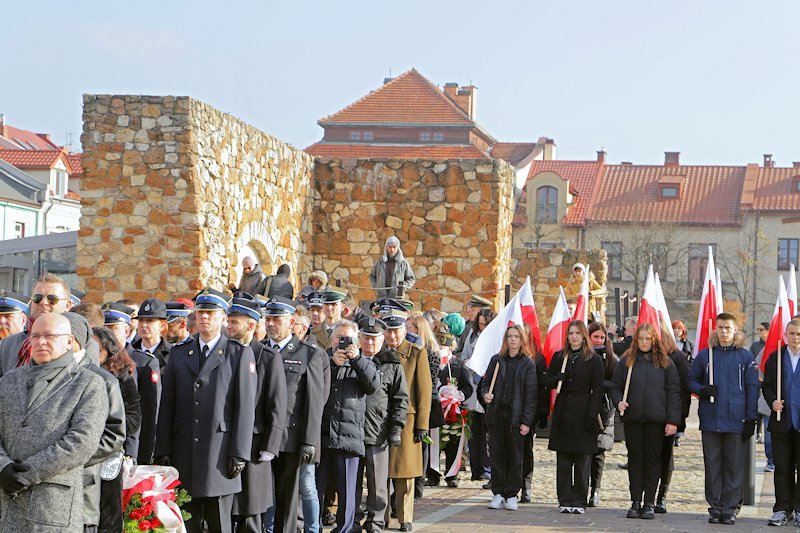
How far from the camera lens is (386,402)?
32.2 feet

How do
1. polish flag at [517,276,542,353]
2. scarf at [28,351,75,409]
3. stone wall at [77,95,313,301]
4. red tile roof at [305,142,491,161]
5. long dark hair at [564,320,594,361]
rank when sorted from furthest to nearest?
red tile roof at [305,142,491,161], stone wall at [77,95,313,301], polish flag at [517,276,542,353], long dark hair at [564,320,594,361], scarf at [28,351,75,409]

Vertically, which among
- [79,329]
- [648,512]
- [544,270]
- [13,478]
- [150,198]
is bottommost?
[648,512]

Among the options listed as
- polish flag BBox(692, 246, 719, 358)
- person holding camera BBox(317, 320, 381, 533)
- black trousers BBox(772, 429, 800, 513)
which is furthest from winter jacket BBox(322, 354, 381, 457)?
polish flag BBox(692, 246, 719, 358)

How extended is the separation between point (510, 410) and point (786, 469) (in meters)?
2.44

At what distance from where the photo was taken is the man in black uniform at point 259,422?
820 cm

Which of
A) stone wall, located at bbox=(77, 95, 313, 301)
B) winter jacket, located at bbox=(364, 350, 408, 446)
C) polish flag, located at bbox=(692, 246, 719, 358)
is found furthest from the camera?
stone wall, located at bbox=(77, 95, 313, 301)

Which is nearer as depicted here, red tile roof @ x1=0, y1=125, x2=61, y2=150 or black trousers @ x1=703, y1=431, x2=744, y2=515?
black trousers @ x1=703, y1=431, x2=744, y2=515

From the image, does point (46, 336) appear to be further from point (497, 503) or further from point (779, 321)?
point (779, 321)

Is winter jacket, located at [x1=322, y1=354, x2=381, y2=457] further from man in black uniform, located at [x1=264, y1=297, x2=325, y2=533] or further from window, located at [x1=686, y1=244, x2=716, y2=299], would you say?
window, located at [x1=686, y1=244, x2=716, y2=299]

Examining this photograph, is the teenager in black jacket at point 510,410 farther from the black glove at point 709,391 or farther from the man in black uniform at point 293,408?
the man in black uniform at point 293,408

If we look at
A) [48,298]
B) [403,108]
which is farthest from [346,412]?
[403,108]

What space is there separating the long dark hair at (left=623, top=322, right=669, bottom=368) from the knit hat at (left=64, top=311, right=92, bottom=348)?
6063mm

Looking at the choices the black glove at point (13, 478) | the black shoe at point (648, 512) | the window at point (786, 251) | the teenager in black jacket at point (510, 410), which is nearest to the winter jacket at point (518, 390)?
the teenager in black jacket at point (510, 410)

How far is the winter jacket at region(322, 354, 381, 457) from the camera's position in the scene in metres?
9.42
